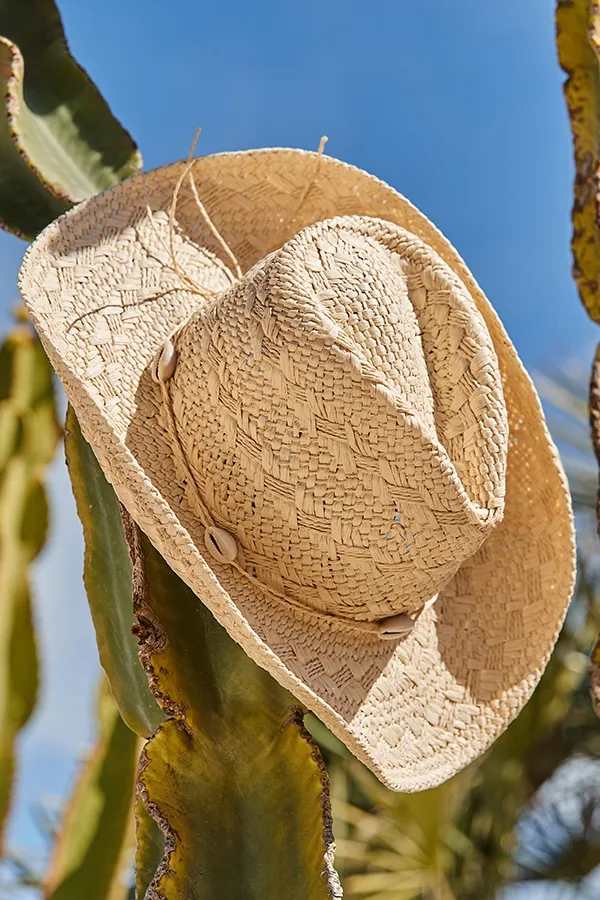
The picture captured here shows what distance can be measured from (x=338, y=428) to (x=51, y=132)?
2.62 feet

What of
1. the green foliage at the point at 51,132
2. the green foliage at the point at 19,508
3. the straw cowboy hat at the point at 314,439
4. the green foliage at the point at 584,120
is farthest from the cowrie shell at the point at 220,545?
the green foliage at the point at 19,508

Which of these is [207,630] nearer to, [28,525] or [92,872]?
[92,872]

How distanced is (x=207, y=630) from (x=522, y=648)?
16.2 inches

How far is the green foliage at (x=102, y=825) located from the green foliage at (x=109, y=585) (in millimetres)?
433

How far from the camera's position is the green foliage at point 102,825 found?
4.47 feet

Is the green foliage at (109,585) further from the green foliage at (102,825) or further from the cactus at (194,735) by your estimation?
the green foliage at (102,825)

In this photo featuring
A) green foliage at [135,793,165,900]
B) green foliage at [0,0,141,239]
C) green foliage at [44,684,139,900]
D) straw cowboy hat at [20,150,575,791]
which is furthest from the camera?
green foliage at [44,684,139,900]

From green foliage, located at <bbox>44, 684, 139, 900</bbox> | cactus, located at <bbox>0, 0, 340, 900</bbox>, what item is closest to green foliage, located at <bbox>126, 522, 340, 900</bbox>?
cactus, located at <bbox>0, 0, 340, 900</bbox>

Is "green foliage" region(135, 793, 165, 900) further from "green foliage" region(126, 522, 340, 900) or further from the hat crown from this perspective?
the hat crown

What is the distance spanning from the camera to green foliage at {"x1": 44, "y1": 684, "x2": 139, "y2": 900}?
1.36 m

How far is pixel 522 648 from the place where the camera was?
108 cm

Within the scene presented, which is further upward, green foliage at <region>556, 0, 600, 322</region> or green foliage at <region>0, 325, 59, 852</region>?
green foliage at <region>556, 0, 600, 322</region>

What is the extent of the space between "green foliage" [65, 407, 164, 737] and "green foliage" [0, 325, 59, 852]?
1.82 ft

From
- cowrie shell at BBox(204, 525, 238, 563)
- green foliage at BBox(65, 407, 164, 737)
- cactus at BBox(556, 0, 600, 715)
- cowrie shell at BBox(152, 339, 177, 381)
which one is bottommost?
green foliage at BBox(65, 407, 164, 737)
